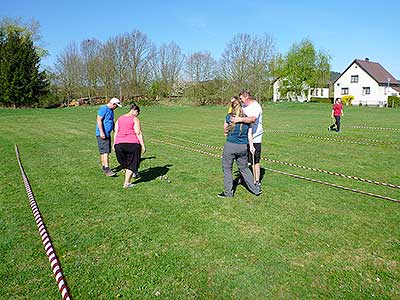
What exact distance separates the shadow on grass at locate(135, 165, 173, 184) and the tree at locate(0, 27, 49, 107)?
3797cm

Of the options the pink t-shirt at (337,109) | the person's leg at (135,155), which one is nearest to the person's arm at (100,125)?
the person's leg at (135,155)

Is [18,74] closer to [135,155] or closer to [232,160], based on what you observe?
[135,155]

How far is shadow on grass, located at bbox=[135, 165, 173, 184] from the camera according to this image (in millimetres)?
7766

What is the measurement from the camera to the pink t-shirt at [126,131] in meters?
6.55

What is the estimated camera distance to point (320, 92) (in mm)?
81375

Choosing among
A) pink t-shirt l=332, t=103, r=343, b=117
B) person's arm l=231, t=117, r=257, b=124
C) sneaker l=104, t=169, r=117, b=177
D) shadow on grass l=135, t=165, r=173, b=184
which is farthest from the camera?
pink t-shirt l=332, t=103, r=343, b=117

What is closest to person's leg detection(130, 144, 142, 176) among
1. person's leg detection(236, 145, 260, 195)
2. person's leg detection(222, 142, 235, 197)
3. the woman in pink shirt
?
the woman in pink shirt

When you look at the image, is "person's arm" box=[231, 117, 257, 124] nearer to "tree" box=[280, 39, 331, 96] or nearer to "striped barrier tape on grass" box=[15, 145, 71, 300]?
"striped barrier tape on grass" box=[15, 145, 71, 300]

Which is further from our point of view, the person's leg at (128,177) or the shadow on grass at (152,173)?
the shadow on grass at (152,173)

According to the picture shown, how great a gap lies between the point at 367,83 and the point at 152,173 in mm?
65870

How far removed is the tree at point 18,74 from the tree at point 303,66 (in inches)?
1563

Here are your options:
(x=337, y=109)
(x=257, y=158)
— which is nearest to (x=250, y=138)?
(x=257, y=158)

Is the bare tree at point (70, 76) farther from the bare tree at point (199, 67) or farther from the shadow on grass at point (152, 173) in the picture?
the shadow on grass at point (152, 173)

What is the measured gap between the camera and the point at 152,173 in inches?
330
